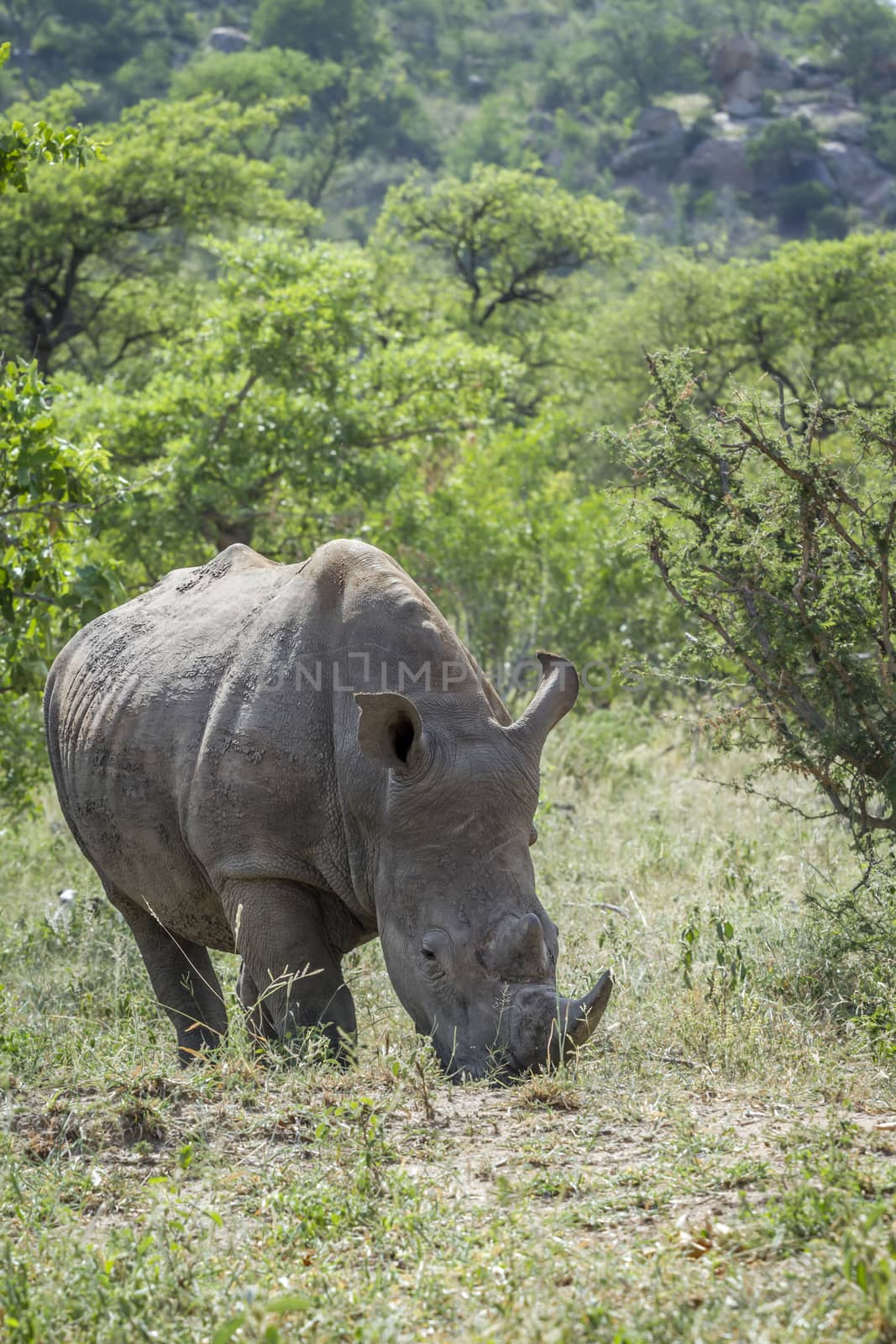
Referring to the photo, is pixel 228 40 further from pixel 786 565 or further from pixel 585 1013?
pixel 585 1013

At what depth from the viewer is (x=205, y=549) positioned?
43.7 feet

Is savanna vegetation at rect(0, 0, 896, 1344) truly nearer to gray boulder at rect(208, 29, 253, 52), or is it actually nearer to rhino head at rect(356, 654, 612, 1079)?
rhino head at rect(356, 654, 612, 1079)

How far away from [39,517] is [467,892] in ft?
12.0

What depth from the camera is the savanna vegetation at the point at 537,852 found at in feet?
12.0

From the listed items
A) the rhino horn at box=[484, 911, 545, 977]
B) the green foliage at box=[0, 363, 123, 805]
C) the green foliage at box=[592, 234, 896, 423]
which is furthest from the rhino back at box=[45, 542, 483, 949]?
the green foliage at box=[592, 234, 896, 423]

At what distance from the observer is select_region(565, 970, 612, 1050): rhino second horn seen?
509 centimetres

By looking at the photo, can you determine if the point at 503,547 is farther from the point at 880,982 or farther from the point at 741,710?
the point at 880,982

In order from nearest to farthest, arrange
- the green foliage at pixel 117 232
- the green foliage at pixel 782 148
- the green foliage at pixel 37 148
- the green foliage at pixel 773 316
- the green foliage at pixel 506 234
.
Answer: the green foliage at pixel 37 148, the green foliage at pixel 117 232, the green foliage at pixel 773 316, the green foliage at pixel 506 234, the green foliage at pixel 782 148

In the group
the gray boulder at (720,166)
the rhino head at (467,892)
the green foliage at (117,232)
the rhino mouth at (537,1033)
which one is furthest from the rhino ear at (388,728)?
the gray boulder at (720,166)

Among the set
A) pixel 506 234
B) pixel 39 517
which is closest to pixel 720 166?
pixel 506 234

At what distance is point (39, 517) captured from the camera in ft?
25.8

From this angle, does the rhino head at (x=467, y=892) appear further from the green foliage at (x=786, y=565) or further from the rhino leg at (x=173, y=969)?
the rhino leg at (x=173, y=969)

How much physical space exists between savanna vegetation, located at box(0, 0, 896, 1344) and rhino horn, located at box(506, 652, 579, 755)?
58 centimetres

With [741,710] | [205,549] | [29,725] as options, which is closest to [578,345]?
[205,549]
